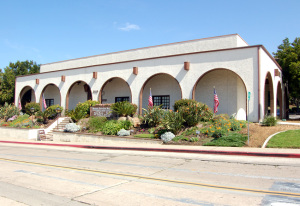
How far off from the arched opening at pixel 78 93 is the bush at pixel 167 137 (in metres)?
15.2

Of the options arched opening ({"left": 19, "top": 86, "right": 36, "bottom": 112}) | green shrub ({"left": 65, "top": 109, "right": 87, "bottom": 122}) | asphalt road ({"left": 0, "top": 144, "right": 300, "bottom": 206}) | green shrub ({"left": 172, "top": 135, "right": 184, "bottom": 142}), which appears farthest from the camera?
arched opening ({"left": 19, "top": 86, "right": 36, "bottom": 112})

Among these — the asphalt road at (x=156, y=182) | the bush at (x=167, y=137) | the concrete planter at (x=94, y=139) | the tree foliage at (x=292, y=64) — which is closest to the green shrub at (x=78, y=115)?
the concrete planter at (x=94, y=139)

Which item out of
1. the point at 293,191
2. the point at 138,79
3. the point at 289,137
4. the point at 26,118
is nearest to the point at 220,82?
the point at 138,79

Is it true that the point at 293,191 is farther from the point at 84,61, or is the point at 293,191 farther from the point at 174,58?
the point at 84,61

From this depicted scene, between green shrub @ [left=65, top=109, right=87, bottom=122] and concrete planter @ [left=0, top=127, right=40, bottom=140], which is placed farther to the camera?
concrete planter @ [left=0, top=127, right=40, bottom=140]

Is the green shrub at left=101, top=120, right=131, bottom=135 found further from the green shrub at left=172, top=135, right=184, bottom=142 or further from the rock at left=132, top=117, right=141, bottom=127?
the green shrub at left=172, top=135, right=184, bottom=142

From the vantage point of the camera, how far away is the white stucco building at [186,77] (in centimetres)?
1852

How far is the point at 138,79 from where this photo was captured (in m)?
23.4

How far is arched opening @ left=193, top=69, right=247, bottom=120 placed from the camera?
20.1m

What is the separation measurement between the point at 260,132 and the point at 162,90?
1068 centimetres

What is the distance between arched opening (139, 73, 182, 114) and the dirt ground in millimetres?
7829

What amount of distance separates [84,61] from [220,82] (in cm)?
1756

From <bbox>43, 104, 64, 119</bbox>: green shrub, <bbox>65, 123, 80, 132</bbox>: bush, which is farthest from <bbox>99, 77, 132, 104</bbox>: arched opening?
<bbox>65, 123, 80, 132</bbox>: bush

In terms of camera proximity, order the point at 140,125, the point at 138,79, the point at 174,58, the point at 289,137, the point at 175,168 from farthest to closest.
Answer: the point at 138,79 → the point at 174,58 → the point at 140,125 → the point at 289,137 → the point at 175,168
